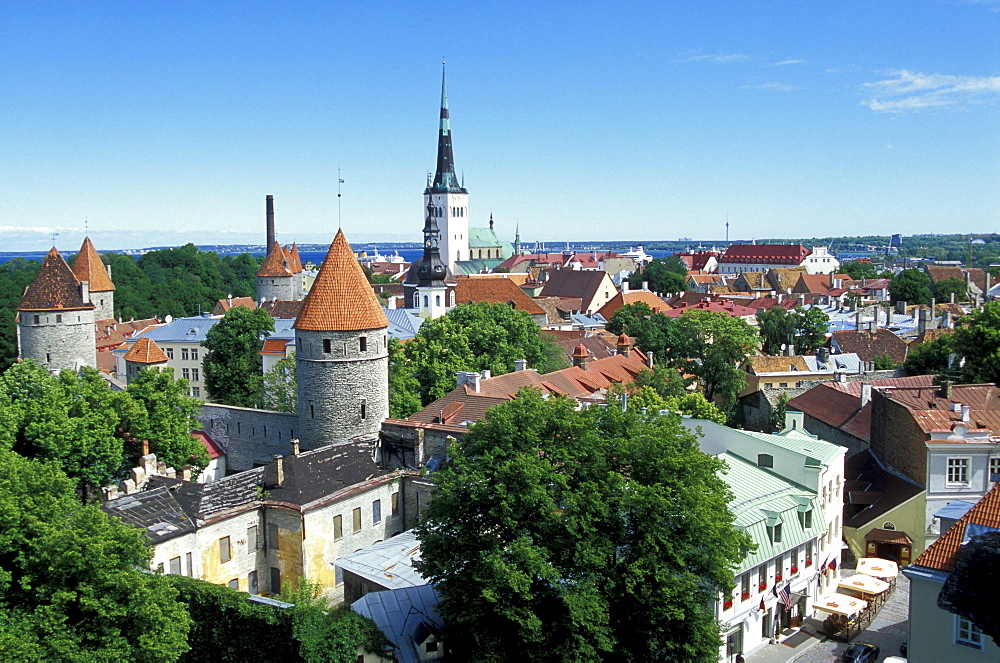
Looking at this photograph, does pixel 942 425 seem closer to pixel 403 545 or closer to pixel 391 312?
pixel 403 545

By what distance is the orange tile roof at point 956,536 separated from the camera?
712 inches

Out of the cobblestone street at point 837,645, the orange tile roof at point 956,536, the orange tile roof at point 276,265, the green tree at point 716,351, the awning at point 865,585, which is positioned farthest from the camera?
the orange tile roof at point 276,265

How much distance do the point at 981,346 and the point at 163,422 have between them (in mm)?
35342

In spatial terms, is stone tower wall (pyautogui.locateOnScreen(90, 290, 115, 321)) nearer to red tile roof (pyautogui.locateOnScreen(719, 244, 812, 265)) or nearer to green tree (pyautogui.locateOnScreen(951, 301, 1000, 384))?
green tree (pyautogui.locateOnScreen(951, 301, 1000, 384))

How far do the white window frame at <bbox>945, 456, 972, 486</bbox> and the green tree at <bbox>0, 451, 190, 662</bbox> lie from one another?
80.0ft

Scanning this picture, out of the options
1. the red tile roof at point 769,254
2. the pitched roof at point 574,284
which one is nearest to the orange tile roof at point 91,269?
the pitched roof at point 574,284

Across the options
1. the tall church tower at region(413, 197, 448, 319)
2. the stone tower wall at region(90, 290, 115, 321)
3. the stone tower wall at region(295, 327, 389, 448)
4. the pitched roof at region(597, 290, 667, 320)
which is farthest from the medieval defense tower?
the pitched roof at region(597, 290, 667, 320)

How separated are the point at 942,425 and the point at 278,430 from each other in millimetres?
26058

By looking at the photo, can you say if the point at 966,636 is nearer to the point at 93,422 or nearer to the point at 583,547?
the point at 583,547

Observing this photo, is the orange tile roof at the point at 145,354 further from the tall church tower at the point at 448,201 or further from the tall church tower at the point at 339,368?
the tall church tower at the point at 448,201

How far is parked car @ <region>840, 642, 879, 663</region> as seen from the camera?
76.1 feet

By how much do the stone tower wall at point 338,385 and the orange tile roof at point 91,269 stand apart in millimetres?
44345

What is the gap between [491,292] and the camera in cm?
8662

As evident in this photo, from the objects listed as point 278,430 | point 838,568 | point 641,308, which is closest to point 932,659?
point 838,568
